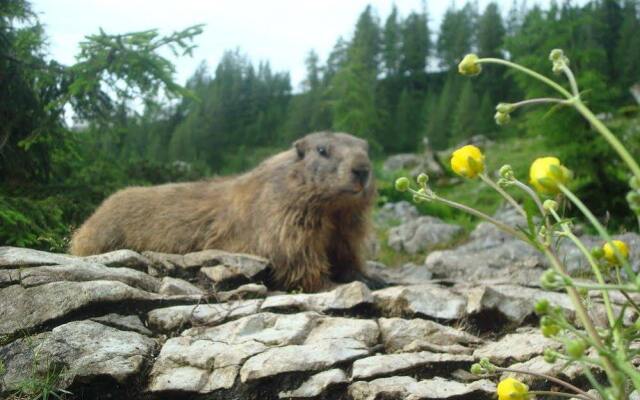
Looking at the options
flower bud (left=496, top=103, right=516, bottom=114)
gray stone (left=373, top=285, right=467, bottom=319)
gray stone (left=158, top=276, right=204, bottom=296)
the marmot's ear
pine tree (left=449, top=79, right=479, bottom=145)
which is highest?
pine tree (left=449, top=79, right=479, bottom=145)

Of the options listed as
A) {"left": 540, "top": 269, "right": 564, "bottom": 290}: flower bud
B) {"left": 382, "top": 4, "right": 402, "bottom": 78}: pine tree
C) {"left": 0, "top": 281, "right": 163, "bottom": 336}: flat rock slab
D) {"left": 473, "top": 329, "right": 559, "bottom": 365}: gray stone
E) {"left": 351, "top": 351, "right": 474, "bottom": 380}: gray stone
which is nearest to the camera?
{"left": 540, "top": 269, "right": 564, "bottom": 290}: flower bud

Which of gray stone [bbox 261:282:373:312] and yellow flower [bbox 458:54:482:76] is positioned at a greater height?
yellow flower [bbox 458:54:482:76]

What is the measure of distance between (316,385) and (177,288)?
1752 mm

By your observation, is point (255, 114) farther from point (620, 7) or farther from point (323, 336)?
point (323, 336)

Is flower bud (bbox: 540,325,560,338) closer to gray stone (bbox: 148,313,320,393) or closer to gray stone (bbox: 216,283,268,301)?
gray stone (bbox: 148,313,320,393)

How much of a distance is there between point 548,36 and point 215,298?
9.96 m

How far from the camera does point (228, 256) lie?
5801 mm

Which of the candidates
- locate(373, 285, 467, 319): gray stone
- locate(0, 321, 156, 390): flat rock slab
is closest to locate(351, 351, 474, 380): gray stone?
locate(373, 285, 467, 319): gray stone

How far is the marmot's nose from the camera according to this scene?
6.19 meters

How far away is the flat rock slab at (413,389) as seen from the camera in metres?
3.38

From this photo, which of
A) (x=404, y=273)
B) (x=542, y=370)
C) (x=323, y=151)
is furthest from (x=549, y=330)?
(x=404, y=273)

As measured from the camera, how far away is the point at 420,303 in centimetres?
476

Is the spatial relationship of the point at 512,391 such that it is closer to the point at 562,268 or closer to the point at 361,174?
the point at 562,268

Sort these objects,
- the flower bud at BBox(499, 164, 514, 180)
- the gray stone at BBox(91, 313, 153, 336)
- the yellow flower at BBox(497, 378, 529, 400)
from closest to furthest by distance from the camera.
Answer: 1. the yellow flower at BBox(497, 378, 529, 400)
2. the flower bud at BBox(499, 164, 514, 180)
3. the gray stone at BBox(91, 313, 153, 336)
